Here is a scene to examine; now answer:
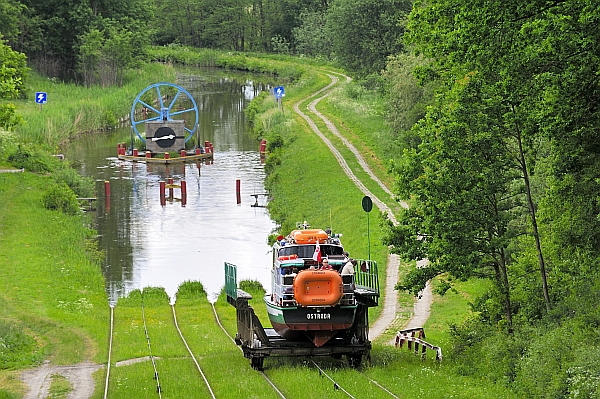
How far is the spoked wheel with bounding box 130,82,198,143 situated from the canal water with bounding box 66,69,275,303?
241 cm

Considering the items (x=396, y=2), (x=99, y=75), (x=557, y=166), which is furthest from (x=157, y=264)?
(x=99, y=75)

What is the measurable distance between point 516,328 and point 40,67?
8740 cm

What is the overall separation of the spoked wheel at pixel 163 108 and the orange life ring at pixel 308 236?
53483 millimetres

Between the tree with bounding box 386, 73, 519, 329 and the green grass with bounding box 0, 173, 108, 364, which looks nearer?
the tree with bounding box 386, 73, 519, 329

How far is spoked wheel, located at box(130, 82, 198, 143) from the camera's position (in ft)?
267

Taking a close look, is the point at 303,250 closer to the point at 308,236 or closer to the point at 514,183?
the point at 308,236

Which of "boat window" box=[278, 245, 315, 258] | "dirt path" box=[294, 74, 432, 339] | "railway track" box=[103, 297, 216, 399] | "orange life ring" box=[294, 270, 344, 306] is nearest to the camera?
"railway track" box=[103, 297, 216, 399]

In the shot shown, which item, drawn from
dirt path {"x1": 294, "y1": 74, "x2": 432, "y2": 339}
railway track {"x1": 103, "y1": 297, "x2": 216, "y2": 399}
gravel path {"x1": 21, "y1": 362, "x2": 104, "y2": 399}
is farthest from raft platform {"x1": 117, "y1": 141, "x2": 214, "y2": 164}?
gravel path {"x1": 21, "y1": 362, "x2": 104, "y2": 399}

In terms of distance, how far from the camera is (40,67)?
106 metres

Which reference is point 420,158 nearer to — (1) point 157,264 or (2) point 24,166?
(1) point 157,264

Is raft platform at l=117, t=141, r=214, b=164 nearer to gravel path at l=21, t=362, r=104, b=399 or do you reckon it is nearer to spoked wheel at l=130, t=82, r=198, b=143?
spoked wheel at l=130, t=82, r=198, b=143

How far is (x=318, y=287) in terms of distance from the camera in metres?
24.3

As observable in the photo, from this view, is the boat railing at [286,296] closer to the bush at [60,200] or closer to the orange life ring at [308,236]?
the orange life ring at [308,236]

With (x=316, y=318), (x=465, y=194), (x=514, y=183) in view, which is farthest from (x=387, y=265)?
(x=316, y=318)
